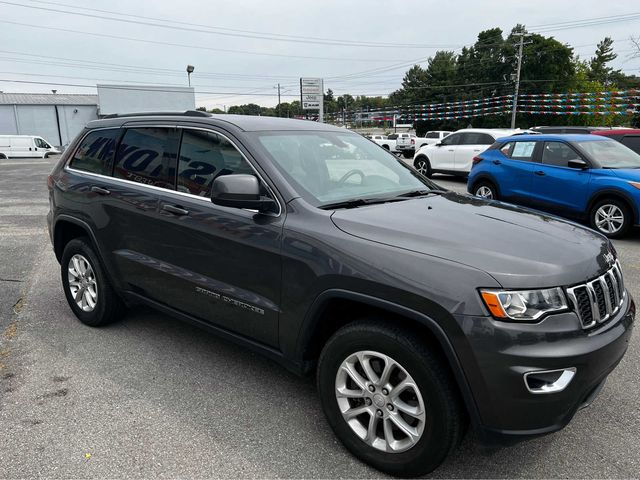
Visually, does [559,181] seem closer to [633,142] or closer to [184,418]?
[633,142]

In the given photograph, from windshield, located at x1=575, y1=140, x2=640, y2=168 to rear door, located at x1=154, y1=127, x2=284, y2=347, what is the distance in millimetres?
7217

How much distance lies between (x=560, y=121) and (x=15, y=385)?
202 ft

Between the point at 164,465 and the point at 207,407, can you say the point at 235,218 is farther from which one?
the point at 164,465

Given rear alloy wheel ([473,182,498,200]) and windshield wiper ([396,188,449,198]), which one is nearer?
windshield wiper ([396,188,449,198])

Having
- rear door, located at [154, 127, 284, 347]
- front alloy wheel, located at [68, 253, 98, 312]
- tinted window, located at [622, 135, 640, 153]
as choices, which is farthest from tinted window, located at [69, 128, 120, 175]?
tinted window, located at [622, 135, 640, 153]

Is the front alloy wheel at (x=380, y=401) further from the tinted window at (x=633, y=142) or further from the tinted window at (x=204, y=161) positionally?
the tinted window at (x=633, y=142)

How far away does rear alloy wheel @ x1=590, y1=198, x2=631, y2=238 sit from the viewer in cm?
776

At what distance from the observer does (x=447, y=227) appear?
2557 mm

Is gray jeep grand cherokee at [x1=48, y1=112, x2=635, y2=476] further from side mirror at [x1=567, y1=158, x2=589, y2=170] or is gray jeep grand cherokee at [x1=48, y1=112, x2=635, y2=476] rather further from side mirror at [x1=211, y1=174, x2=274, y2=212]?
side mirror at [x1=567, y1=158, x2=589, y2=170]

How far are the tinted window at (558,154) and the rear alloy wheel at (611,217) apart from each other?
96 centimetres

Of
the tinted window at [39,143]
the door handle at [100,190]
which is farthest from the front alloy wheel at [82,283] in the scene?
the tinted window at [39,143]

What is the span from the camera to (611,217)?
793 cm

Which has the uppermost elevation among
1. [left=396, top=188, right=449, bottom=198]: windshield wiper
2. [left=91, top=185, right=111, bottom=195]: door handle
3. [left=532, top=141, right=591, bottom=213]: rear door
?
[left=396, top=188, right=449, bottom=198]: windshield wiper

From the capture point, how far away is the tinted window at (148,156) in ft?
11.6
